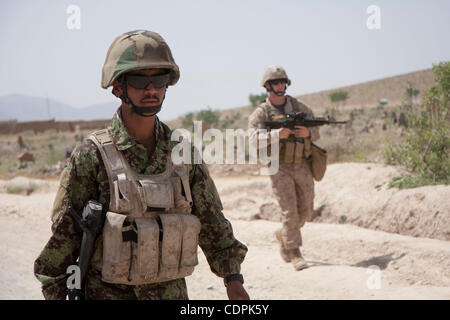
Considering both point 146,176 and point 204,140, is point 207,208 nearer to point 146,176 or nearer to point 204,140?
point 146,176

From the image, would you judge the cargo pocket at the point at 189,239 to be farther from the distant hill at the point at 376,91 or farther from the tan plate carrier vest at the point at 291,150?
the distant hill at the point at 376,91

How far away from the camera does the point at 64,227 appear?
238cm

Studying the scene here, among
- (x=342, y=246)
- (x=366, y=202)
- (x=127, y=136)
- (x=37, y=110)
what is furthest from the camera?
(x=37, y=110)

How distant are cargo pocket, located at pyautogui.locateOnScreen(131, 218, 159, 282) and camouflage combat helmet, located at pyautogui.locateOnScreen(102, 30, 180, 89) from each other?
684mm

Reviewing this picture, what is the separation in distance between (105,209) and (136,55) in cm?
71

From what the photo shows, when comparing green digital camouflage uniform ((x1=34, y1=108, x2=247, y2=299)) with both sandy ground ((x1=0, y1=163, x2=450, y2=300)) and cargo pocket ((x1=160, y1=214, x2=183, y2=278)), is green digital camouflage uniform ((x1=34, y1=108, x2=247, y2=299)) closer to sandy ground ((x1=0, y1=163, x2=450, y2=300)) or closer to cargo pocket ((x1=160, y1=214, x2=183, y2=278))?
cargo pocket ((x1=160, y1=214, x2=183, y2=278))

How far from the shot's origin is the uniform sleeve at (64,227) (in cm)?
237

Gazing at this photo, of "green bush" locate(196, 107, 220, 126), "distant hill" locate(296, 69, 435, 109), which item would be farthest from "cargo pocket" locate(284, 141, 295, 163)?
"distant hill" locate(296, 69, 435, 109)

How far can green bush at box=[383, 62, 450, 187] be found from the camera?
827 cm

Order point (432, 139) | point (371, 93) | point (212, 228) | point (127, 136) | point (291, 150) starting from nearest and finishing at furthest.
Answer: point (127, 136)
point (212, 228)
point (291, 150)
point (432, 139)
point (371, 93)

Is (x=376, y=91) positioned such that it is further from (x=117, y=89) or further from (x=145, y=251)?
(x=145, y=251)

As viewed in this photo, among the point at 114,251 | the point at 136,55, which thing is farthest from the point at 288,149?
the point at 114,251

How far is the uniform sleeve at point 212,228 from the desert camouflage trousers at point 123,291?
27 cm

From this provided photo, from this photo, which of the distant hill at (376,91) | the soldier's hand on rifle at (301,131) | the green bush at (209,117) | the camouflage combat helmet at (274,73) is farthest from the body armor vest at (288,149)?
the distant hill at (376,91)
